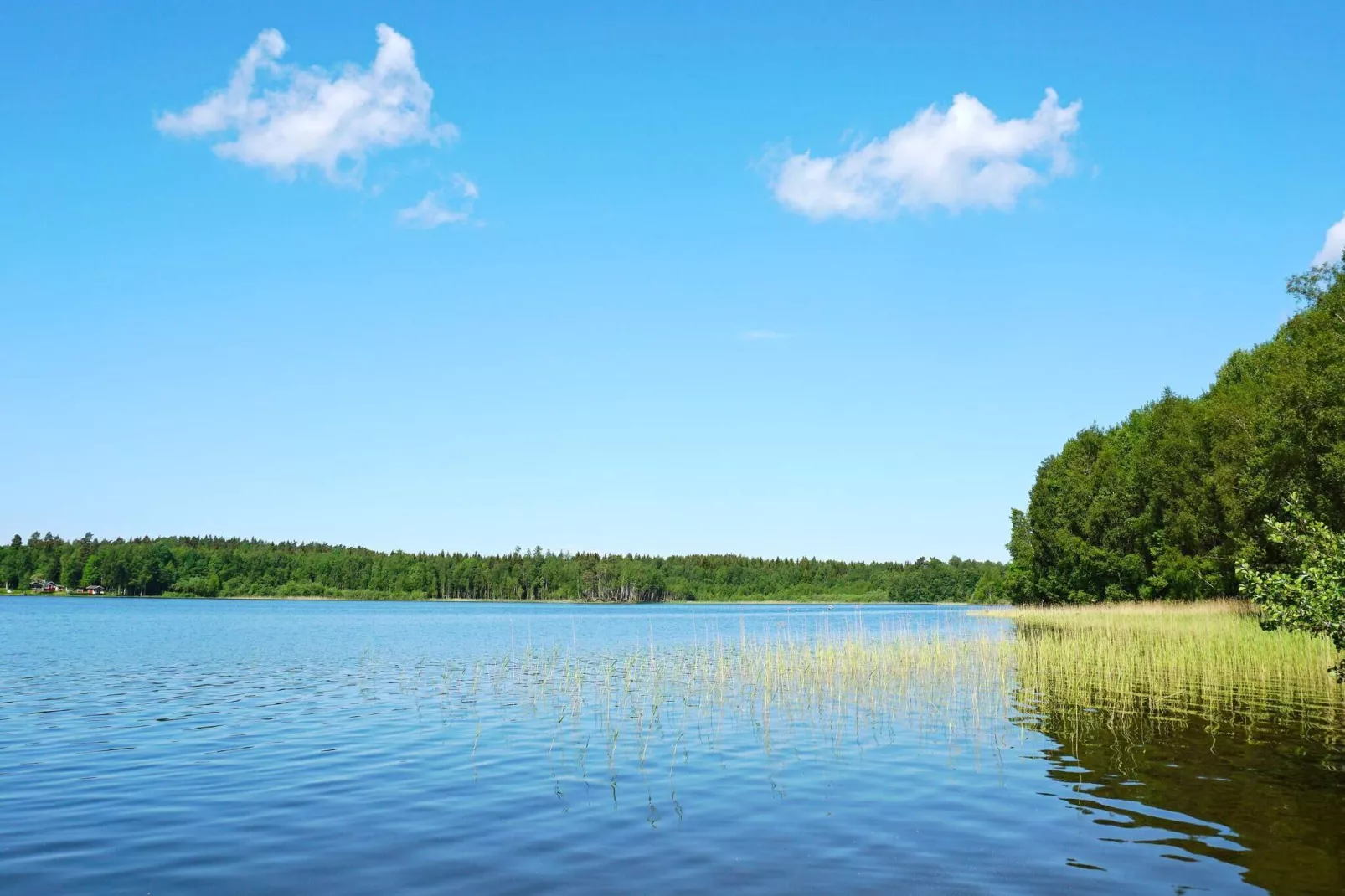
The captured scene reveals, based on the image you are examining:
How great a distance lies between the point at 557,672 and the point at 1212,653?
945 inches

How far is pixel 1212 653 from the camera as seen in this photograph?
1332 inches

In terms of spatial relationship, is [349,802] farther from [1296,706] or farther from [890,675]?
[1296,706]

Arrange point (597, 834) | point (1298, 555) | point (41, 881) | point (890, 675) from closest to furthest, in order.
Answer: point (41, 881) < point (597, 834) < point (890, 675) < point (1298, 555)

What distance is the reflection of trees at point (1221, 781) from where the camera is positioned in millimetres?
11469

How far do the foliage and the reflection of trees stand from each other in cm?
235

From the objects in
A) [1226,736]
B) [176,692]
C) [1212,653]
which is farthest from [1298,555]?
[176,692]

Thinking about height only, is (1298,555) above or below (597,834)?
above

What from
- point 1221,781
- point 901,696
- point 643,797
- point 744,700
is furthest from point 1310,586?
point 744,700

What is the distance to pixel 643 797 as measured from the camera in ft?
50.0

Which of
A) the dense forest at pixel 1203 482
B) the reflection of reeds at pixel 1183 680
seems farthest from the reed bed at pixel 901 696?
the dense forest at pixel 1203 482

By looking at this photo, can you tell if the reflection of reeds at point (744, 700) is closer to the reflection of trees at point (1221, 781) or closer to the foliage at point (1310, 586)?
the reflection of trees at point (1221, 781)

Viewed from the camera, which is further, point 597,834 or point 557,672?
point 557,672

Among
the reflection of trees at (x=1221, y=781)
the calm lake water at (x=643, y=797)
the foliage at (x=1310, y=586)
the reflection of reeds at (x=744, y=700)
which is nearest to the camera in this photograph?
the calm lake water at (x=643, y=797)

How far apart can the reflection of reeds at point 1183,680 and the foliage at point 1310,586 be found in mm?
4423
